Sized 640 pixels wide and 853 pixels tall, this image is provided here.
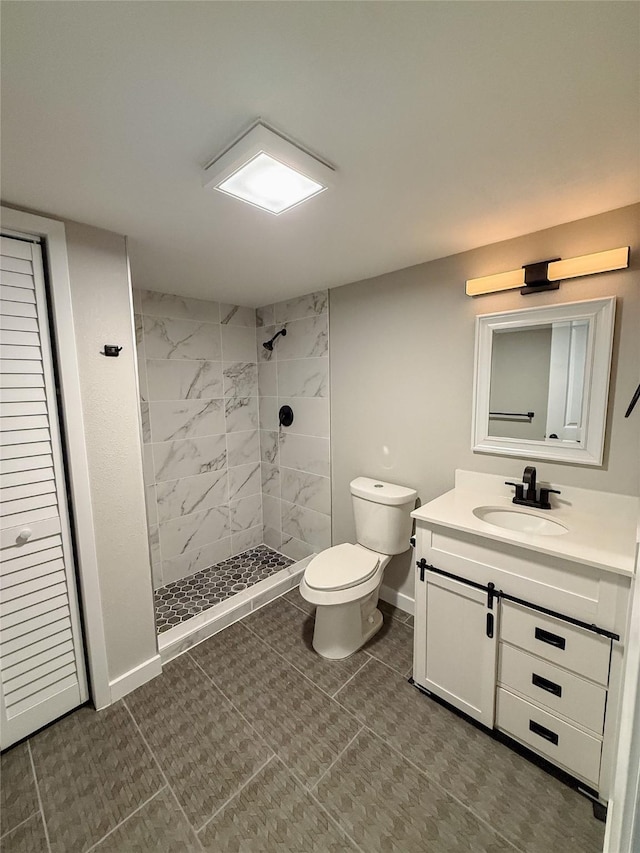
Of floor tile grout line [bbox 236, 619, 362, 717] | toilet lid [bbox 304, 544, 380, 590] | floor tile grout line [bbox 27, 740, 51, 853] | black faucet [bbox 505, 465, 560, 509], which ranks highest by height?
black faucet [bbox 505, 465, 560, 509]

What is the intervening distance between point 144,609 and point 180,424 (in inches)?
51.9

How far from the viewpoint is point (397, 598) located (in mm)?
2299

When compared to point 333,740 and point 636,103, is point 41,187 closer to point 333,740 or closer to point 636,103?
point 636,103

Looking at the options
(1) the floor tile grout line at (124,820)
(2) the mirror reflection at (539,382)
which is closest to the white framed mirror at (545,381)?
(2) the mirror reflection at (539,382)

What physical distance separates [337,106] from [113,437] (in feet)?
4.85

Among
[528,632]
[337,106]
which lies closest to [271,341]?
[337,106]

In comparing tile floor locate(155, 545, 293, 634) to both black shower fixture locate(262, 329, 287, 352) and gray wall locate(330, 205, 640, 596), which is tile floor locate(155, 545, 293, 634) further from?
black shower fixture locate(262, 329, 287, 352)

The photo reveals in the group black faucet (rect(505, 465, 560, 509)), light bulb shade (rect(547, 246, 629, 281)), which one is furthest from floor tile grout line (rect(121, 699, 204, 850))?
light bulb shade (rect(547, 246, 629, 281))

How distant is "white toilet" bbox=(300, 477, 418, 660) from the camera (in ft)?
5.99

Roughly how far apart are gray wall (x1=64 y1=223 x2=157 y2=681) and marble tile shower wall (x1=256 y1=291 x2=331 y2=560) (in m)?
1.29

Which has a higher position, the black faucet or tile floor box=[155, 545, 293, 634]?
the black faucet

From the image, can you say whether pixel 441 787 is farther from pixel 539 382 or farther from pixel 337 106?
pixel 337 106

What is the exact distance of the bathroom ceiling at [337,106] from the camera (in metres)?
0.65

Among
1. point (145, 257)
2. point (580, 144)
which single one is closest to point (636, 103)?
point (580, 144)
